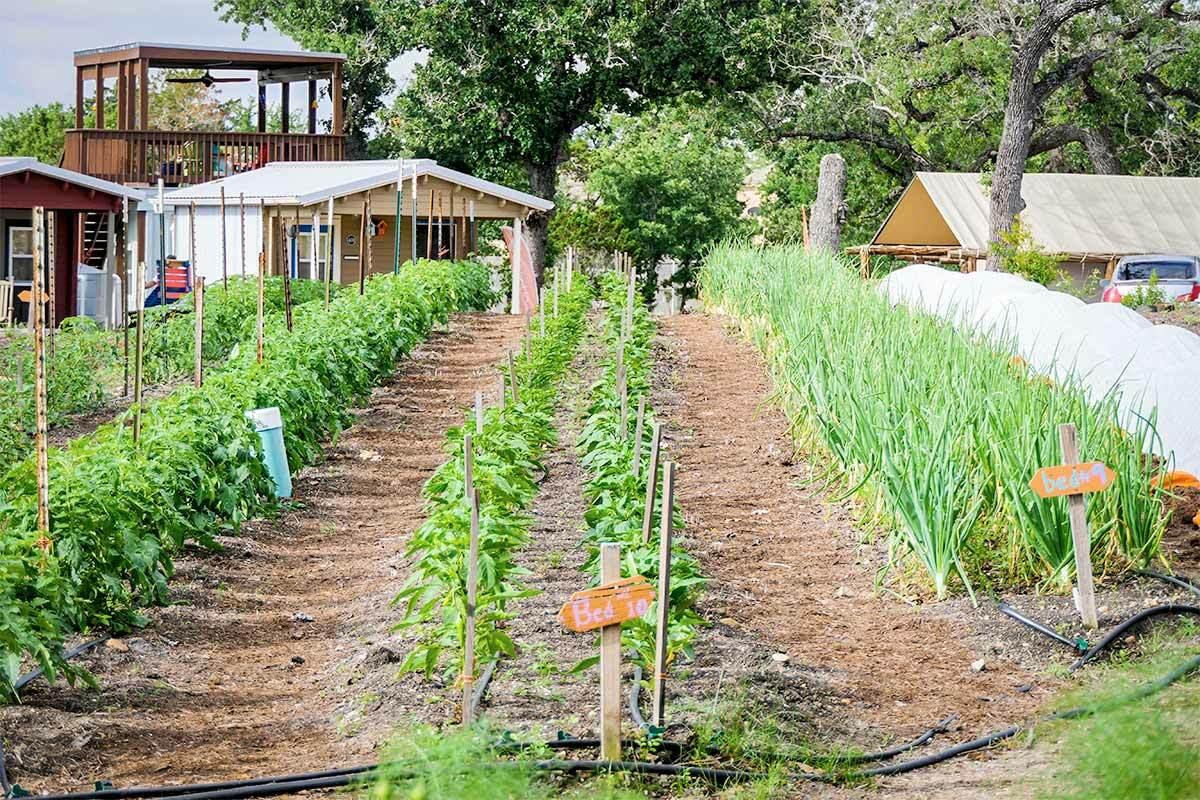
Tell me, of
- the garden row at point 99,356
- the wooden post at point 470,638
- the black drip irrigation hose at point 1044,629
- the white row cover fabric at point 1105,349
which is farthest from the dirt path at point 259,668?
the white row cover fabric at point 1105,349

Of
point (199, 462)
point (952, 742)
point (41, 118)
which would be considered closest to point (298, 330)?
point (199, 462)

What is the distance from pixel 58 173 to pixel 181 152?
22.4ft

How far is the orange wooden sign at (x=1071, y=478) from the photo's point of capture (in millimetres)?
6121

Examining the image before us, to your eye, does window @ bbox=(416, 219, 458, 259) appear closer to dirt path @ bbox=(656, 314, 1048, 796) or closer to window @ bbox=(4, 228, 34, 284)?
window @ bbox=(4, 228, 34, 284)

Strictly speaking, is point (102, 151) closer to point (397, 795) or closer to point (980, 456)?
point (980, 456)

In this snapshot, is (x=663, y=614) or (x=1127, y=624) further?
(x=1127, y=624)

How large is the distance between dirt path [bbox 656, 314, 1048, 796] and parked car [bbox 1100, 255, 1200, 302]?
14.4 m

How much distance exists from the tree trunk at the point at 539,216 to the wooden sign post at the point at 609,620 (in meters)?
27.8

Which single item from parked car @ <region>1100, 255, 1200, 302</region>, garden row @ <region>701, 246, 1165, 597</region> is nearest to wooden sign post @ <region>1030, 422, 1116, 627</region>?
garden row @ <region>701, 246, 1165, 597</region>

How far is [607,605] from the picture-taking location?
4.61m

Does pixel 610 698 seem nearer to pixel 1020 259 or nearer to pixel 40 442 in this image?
pixel 40 442

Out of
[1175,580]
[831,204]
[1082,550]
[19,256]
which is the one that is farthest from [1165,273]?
[1082,550]

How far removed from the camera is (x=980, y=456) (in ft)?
22.9

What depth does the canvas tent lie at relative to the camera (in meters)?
28.6
